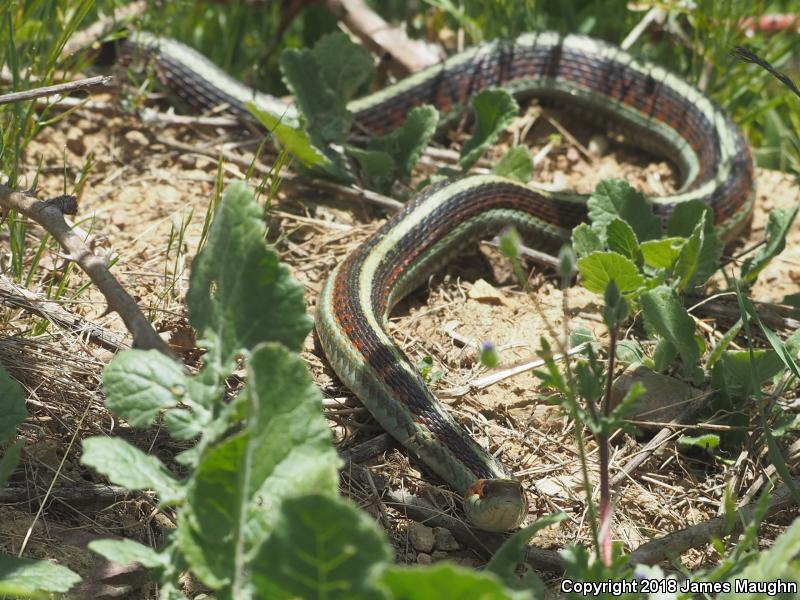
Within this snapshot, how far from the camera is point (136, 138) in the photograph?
122 inches

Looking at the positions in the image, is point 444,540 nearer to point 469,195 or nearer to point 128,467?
point 128,467

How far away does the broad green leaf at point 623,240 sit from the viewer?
2.34 meters

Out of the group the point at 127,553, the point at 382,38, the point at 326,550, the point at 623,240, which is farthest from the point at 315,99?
the point at 326,550

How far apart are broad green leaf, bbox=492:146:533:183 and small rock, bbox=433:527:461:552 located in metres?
1.37

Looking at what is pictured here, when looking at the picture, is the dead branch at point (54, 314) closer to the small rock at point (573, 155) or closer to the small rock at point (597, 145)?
the small rock at point (573, 155)

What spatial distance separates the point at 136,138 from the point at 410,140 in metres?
0.96

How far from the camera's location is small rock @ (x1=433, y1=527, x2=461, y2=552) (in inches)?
77.5

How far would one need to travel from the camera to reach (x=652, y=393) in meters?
2.27

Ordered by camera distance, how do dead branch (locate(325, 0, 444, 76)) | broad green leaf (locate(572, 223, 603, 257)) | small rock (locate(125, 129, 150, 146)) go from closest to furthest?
broad green leaf (locate(572, 223, 603, 257)) < small rock (locate(125, 129, 150, 146)) < dead branch (locate(325, 0, 444, 76))

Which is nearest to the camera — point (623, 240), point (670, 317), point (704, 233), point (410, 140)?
point (670, 317)

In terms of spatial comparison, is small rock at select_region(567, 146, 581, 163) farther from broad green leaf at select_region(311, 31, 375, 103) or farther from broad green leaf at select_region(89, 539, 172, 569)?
broad green leaf at select_region(89, 539, 172, 569)

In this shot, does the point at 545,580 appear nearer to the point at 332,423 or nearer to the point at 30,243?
the point at 332,423

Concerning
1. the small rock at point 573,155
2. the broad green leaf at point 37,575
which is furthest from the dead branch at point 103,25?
the broad green leaf at point 37,575

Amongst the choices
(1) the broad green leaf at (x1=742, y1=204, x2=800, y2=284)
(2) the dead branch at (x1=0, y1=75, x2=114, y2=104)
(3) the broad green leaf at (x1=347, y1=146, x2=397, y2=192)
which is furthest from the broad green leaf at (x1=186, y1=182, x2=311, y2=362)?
(1) the broad green leaf at (x1=742, y1=204, x2=800, y2=284)
